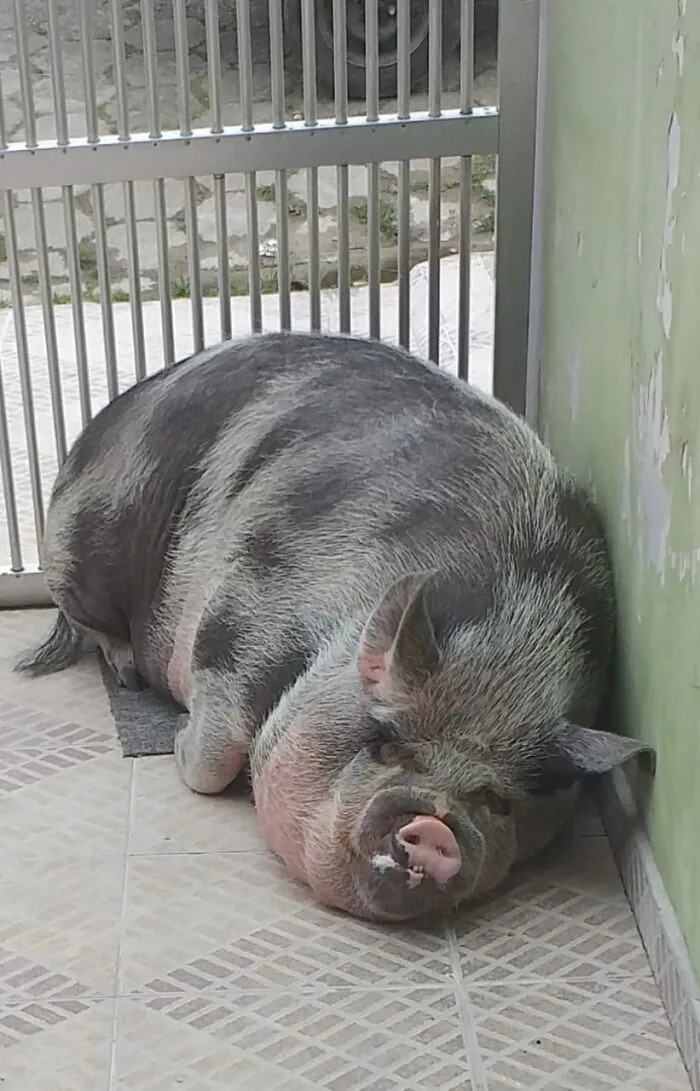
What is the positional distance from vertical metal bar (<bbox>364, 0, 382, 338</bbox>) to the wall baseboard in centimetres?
93

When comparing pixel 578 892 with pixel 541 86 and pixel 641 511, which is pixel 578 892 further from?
pixel 541 86

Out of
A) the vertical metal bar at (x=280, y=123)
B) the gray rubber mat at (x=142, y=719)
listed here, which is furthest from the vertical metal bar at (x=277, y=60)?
the gray rubber mat at (x=142, y=719)

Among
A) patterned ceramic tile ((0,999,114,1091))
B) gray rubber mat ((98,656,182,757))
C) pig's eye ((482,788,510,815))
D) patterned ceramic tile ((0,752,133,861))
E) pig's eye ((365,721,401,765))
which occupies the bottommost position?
gray rubber mat ((98,656,182,757))

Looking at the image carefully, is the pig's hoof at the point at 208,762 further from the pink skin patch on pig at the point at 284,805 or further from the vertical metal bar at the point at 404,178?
the vertical metal bar at the point at 404,178

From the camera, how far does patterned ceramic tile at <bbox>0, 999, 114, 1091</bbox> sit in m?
1.69

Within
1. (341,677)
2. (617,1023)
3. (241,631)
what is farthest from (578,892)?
(241,631)

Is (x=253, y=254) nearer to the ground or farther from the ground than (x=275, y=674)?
farther from the ground

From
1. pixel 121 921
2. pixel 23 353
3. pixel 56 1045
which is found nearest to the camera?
pixel 56 1045

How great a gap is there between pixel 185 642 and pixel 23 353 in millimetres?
625

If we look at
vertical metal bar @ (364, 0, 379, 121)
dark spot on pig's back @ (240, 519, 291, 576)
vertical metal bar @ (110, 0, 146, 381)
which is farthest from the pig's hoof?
vertical metal bar @ (364, 0, 379, 121)

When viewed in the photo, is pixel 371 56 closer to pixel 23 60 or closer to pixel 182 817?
pixel 23 60

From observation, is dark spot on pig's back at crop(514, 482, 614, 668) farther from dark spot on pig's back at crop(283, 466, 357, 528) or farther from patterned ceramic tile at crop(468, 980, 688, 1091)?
patterned ceramic tile at crop(468, 980, 688, 1091)

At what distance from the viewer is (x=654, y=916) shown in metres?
1.87

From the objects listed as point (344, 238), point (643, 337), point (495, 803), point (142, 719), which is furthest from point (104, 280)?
point (495, 803)
